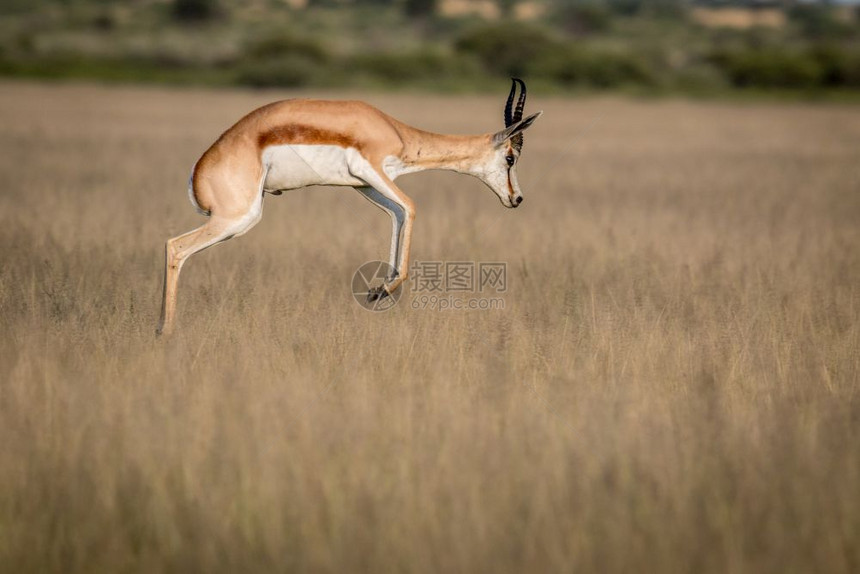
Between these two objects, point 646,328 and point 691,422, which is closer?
point 691,422

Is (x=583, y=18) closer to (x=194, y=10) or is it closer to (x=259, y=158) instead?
(x=194, y=10)

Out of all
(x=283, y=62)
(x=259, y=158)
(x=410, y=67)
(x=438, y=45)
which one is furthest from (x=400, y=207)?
(x=438, y=45)

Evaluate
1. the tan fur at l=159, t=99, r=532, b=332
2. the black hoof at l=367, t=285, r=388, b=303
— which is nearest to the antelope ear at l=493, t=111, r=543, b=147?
the tan fur at l=159, t=99, r=532, b=332

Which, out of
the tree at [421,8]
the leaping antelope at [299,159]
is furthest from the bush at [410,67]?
the leaping antelope at [299,159]

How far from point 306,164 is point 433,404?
2594 mm

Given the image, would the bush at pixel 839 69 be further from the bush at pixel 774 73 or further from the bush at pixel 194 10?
the bush at pixel 194 10

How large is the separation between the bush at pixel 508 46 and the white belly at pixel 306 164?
1925 inches

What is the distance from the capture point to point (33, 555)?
163 inches

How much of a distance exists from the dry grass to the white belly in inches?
36.6

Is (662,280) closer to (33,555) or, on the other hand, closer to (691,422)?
(691,422)

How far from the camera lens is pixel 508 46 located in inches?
2451

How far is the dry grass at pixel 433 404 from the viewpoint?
168 inches

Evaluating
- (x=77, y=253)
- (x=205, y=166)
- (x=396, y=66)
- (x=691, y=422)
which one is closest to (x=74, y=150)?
(x=77, y=253)

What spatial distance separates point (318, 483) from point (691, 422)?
2.06 metres
